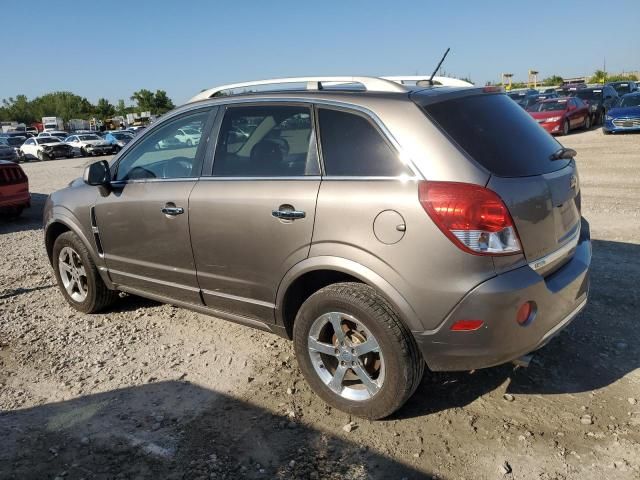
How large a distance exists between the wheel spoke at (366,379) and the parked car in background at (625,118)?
20.0m

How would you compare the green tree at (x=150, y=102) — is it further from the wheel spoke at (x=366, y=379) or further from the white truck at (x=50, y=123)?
the wheel spoke at (x=366, y=379)

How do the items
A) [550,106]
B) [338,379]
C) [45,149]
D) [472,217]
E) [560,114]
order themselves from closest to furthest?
1. [472,217]
2. [338,379]
3. [560,114]
4. [550,106]
5. [45,149]

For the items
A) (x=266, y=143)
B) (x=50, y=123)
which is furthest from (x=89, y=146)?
(x=50, y=123)

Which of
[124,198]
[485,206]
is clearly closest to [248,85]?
[124,198]

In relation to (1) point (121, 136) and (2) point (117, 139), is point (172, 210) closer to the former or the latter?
(2) point (117, 139)

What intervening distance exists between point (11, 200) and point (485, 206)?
9.20 meters

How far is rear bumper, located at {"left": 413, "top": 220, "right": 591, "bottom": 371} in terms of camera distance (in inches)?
101

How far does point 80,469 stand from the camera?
2.77 metres

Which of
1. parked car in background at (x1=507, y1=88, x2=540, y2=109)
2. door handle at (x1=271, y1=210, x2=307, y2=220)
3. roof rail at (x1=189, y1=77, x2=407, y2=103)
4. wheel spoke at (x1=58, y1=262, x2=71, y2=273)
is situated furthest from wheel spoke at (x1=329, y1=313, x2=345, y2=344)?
parked car in background at (x1=507, y1=88, x2=540, y2=109)

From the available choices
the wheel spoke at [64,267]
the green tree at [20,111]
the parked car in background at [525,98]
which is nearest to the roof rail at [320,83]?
the wheel spoke at [64,267]

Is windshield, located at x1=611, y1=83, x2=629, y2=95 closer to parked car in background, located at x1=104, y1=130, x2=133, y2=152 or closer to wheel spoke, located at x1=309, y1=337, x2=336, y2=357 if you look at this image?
parked car in background, located at x1=104, y1=130, x2=133, y2=152

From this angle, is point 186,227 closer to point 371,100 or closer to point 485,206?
point 371,100

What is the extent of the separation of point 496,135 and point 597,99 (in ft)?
89.6

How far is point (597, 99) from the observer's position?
26266 mm
